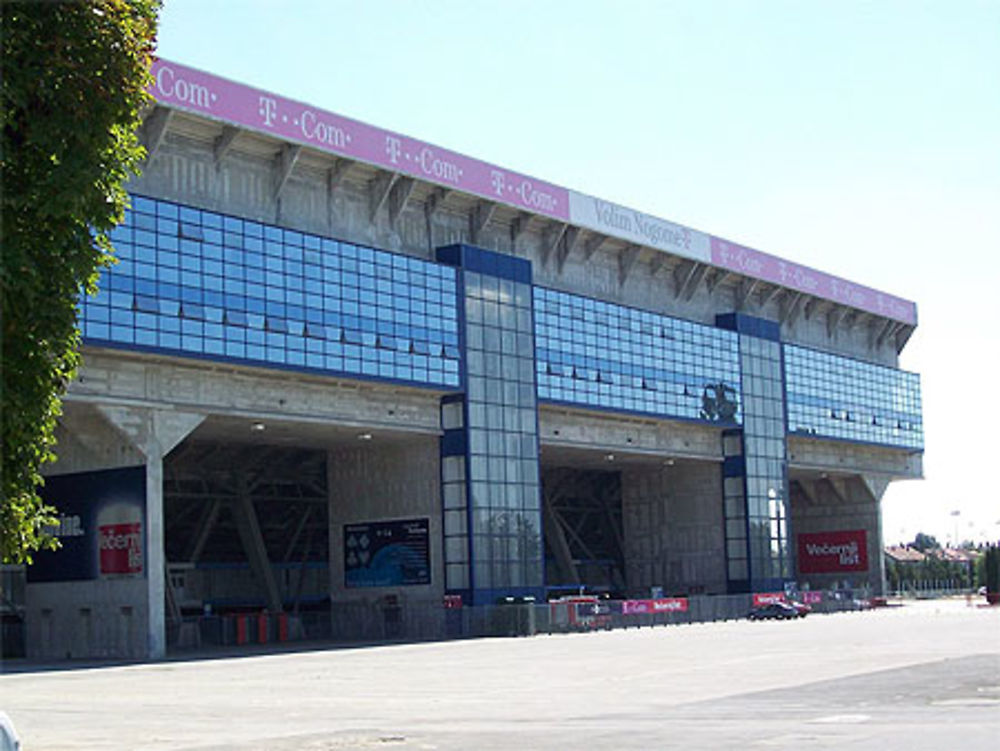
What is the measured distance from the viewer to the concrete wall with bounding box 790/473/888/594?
108 m

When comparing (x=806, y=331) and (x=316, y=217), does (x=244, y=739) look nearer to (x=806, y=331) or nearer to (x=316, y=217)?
(x=316, y=217)

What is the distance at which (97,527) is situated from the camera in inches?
2235

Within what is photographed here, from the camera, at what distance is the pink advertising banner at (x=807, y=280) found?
91.4 metres

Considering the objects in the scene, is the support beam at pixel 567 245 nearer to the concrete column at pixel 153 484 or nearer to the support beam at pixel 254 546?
the support beam at pixel 254 546

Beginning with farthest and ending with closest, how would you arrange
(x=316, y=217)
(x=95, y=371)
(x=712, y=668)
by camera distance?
(x=316, y=217)
(x=95, y=371)
(x=712, y=668)

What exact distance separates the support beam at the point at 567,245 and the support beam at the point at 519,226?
12.2ft

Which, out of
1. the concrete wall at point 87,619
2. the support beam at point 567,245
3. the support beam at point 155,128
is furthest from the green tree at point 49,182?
the support beam at point 567,245

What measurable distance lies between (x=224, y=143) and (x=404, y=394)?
14.6 metres

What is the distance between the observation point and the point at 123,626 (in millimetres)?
55625

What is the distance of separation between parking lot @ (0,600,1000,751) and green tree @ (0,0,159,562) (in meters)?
7.46

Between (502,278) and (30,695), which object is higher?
(502,278)

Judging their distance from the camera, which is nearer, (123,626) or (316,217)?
(123,626)

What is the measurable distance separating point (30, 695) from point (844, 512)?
273ft

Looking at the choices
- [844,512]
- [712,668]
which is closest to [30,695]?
[712,668]
